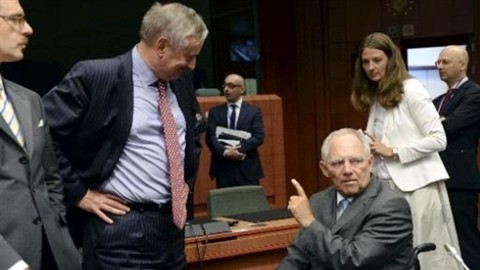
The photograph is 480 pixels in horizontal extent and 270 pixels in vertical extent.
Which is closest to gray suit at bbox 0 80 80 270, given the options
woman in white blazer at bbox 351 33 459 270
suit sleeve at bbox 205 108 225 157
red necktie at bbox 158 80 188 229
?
red necktie at bbox 158 80 188 229

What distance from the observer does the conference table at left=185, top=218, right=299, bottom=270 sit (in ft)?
10.1

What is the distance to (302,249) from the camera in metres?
2.50

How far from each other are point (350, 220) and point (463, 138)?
1917 millimetres

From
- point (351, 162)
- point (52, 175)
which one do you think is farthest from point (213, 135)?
point (52, 175)

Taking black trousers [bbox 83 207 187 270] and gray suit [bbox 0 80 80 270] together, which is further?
black trousers [bbox 83 207 187 270]

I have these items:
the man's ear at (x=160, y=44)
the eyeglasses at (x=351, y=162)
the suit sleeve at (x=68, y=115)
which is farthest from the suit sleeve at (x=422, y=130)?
the suit sleeve at (x=68, y=115)

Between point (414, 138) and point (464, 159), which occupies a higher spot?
point (414, 138)

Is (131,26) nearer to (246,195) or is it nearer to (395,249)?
(246,195)

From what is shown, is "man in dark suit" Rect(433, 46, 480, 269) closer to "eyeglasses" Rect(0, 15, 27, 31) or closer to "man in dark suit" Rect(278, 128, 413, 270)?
"man in dark suit" Rect(278, 128, 413, 270)

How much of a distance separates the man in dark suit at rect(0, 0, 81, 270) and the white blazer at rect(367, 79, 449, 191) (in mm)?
1632

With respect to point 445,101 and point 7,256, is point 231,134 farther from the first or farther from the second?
point 7,256

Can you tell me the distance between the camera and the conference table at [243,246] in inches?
121

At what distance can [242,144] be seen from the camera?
5820mm

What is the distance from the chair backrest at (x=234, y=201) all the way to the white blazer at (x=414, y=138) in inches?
37.6
